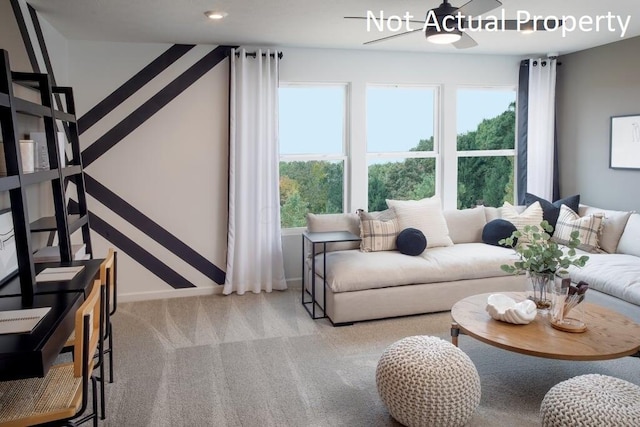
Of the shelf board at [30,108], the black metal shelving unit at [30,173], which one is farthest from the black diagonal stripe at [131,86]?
the shelf board at [30,108]

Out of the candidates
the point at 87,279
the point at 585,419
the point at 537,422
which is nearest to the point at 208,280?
the point at 87,279

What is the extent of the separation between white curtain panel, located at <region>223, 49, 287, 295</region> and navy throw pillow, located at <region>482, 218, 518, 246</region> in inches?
81.7

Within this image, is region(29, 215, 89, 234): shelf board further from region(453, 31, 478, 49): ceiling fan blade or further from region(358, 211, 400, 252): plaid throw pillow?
region(453, 31, 478, 49): ceiling fan blade

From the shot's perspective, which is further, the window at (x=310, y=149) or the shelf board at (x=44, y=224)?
the window at (x=310, y=149)

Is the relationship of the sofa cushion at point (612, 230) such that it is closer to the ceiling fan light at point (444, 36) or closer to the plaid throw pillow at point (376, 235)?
the plaid throw pillow at point (376, 235)

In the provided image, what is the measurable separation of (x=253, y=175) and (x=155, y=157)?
950 millimetres

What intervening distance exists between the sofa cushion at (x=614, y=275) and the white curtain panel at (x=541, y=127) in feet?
4.72

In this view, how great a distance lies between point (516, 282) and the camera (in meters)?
4.59

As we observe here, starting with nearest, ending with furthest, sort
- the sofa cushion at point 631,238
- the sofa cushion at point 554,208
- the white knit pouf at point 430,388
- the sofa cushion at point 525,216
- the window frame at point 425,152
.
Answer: the white knit pouf at point 430,388, the sofa cushion at point 631,238, the sofa cushion at point 525,216, the sofa cushion at point 554,208, the window frame at point 425,152

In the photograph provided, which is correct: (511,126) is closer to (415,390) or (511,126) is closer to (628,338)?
(628,338)

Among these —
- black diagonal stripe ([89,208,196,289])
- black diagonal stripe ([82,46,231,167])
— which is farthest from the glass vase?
black diagonal stripe ([82,46,231,167])

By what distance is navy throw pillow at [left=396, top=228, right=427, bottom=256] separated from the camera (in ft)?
14.7

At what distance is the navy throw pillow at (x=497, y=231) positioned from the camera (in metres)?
4.86

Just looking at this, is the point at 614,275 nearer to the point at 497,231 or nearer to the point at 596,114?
the point at 497,231
